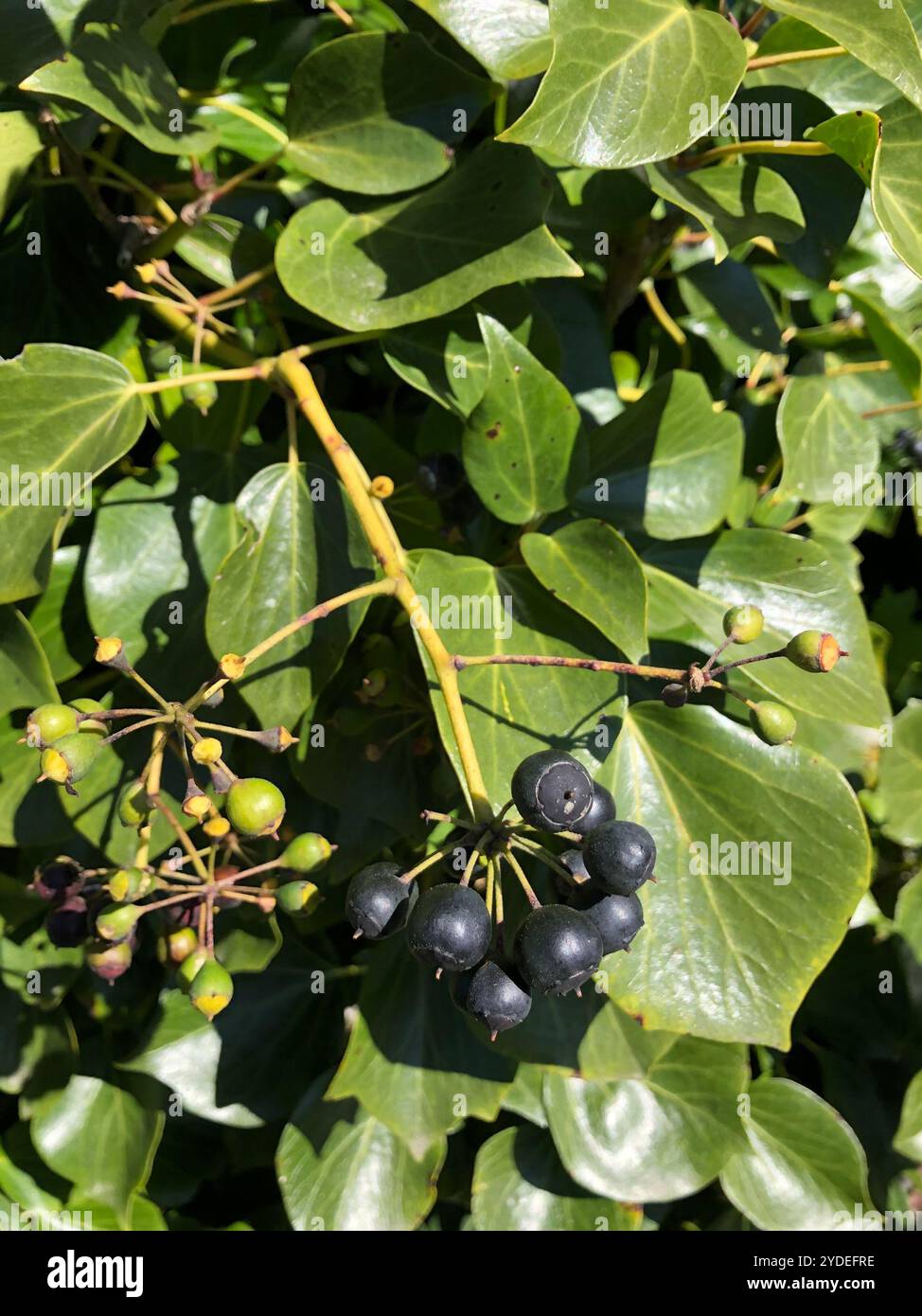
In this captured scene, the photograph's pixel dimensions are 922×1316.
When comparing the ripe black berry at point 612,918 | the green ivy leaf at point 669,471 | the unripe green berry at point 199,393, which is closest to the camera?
the ripe black berry at point 612,918

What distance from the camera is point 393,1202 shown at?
1743mm

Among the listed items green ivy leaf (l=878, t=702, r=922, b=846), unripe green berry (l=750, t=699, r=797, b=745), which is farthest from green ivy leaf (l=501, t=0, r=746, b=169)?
green ivy leaf (l=878, t=702, r=922, b=846)

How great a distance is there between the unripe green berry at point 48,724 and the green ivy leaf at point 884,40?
102 centimetres

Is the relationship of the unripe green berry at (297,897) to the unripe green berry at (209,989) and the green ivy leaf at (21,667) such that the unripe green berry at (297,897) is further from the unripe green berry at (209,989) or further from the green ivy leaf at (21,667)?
the green ivy leaf at (21,667)

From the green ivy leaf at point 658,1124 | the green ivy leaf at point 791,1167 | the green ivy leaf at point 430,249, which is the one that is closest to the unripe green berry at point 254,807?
the green ivy leaf at point 430,249

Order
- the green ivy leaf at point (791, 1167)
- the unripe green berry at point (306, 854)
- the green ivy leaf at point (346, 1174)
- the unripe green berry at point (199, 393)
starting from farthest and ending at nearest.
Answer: the green ivy leaf at point (791, 1167), the green ivy leaf at point (346, 1174), the unripe green berry at point (199, 393), the unripe green berry at point (306, 854)

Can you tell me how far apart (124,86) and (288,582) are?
1.97ft

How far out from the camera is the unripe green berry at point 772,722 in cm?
104

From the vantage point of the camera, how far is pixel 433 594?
1.19 meters

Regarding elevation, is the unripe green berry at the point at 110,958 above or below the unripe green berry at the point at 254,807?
below

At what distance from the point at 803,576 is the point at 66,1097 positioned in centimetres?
156

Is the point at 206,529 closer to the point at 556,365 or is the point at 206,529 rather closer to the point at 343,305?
the point at 343,305

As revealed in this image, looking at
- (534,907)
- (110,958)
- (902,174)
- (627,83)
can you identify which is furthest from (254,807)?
(902,174)

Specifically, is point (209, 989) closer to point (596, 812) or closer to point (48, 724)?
point (48, 724)
